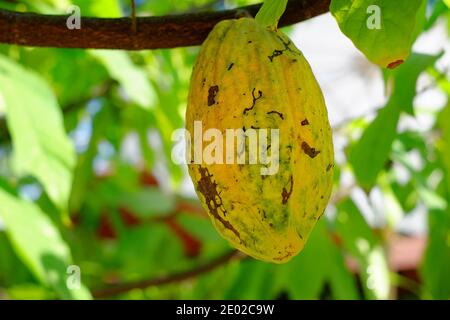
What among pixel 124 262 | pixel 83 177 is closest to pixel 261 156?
pixel 83 177

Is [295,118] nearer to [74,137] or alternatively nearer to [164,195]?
[74,137]

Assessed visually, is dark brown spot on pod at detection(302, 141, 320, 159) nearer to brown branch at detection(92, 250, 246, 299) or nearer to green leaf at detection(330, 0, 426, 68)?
green leaf at detection(330, 0, 426, 68)

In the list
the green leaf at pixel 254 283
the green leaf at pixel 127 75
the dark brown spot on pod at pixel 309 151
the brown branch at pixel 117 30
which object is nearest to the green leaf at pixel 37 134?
the green leaf at pixel 127 75

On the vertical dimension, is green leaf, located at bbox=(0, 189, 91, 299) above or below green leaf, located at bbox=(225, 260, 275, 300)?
above

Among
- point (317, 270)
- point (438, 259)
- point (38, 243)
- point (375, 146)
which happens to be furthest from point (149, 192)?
point (375, 146)

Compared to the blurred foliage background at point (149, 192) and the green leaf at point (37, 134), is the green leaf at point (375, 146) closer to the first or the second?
the blurred foliage background at point (149, 192)

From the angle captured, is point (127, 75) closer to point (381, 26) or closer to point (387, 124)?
point (387, 124)

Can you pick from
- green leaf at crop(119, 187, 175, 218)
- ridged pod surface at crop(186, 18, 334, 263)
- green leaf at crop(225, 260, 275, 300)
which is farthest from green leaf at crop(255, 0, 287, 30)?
green leaf at crop(119, 187, 175, 218)
